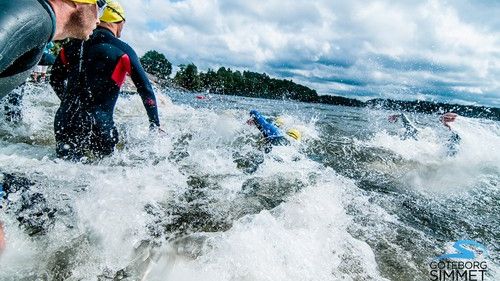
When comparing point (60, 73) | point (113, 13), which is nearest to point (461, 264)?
point (113, 13)

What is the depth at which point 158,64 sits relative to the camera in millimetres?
124938

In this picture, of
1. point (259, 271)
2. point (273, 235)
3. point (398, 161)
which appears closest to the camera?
point (259, 271)

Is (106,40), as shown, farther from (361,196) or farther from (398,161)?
(398,161)

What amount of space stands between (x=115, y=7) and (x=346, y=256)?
3706mm

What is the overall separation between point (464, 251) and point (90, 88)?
4.37 m

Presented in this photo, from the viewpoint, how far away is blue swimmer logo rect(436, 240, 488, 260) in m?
3.21

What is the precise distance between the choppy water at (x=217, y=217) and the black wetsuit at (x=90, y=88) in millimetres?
326

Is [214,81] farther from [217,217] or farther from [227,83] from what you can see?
[217,217]

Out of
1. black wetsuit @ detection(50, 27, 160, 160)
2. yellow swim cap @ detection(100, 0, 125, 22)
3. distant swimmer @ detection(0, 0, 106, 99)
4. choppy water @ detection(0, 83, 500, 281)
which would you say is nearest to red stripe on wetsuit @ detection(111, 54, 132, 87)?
black wetsuit @ detection(50, 27, 160, 160)

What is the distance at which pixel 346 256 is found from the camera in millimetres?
2883

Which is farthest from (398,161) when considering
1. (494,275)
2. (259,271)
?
(259,271)

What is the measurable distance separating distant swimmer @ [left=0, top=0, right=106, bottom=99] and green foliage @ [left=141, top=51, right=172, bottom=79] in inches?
4977

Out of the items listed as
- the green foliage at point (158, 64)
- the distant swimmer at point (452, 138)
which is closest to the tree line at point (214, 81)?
the green foliage at point (158, 64)

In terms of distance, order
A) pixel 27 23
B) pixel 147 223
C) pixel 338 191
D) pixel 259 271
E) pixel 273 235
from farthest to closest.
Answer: pixel 338 191
pixel 147 223
pixel 273 235
pixel 259 271
pixel 27 23
